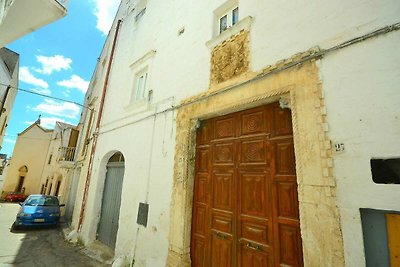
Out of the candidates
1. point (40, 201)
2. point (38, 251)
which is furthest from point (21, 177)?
point (38, 251)

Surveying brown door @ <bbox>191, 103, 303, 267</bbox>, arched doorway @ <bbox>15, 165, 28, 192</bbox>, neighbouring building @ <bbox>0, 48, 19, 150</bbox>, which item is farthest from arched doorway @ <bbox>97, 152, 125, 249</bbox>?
arched doorway @ <bbox>15, 165, 28, 192</bbox>

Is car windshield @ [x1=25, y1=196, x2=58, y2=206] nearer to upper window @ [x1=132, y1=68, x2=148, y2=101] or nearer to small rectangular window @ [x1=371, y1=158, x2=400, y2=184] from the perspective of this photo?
upper window @ [x1=132, y1=68, x2=148, y2=101]

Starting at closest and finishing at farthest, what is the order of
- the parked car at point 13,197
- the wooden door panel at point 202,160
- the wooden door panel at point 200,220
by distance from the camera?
the wooden door panel at point 200,220 < the wooden door panel at point 202,160 < the parked car at point 13,197

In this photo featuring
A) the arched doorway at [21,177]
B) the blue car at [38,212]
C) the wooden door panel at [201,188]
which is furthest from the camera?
the arched doorway at [21,177]

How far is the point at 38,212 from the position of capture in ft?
30.5

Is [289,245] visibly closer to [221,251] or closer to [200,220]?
[221,251]

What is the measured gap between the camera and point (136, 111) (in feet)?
19.7

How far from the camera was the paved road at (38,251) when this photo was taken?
210 inches

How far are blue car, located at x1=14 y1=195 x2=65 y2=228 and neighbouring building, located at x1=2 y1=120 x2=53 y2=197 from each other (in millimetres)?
17172

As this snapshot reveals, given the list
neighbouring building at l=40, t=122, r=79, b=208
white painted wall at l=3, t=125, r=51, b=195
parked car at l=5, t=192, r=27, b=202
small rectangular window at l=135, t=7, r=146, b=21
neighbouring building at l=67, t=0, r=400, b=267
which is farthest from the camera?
white painted wall at l=3, t=125, r=51, b=195

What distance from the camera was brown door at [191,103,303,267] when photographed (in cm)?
268

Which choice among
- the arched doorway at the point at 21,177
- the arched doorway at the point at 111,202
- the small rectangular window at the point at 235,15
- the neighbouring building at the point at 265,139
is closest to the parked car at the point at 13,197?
the arched doorway at the point at 21,177

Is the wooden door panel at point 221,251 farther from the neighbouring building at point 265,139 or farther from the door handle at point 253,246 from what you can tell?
the door handle at point 253,246

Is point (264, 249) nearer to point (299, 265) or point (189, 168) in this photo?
point (299, 265)
